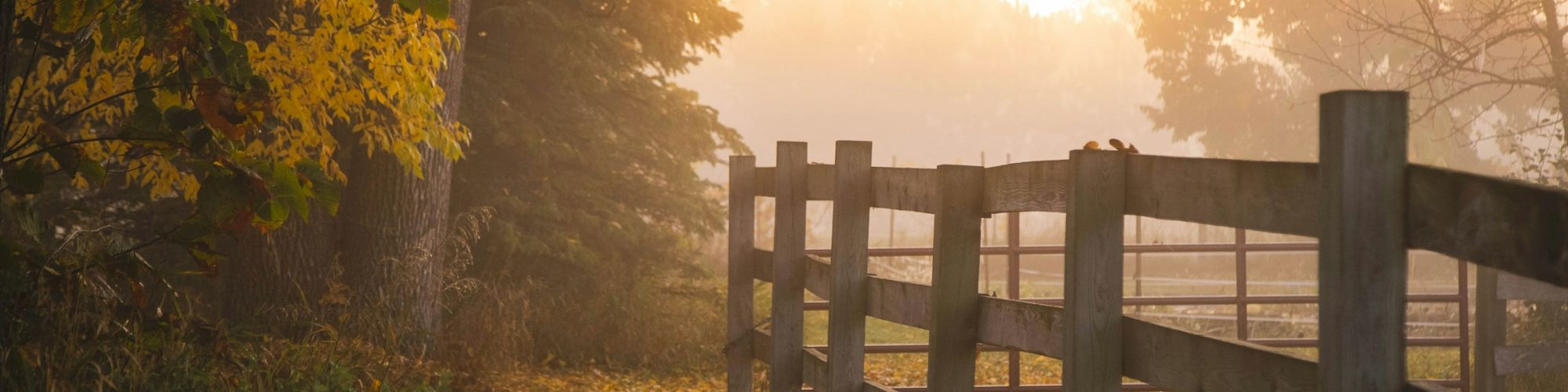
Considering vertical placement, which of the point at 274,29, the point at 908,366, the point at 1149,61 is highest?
the point at 1149,61

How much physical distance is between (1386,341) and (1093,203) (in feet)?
3.63

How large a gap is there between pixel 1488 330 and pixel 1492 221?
6602 mm

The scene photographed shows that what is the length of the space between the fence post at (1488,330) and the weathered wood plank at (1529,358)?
43mm

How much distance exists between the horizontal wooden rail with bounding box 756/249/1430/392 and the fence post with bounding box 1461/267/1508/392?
4.96 m

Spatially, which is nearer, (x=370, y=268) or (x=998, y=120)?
(x=370, y=268)

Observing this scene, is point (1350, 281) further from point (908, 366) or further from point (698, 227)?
point (698, 227)

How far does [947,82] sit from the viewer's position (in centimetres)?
11762

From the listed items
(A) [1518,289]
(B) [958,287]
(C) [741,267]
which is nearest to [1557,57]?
(A) [1518,289]

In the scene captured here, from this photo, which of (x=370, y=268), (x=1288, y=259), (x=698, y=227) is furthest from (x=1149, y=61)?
(x=370, y=268)

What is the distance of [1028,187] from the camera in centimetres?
407

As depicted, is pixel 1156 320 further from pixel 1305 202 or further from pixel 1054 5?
pixel 1054 5

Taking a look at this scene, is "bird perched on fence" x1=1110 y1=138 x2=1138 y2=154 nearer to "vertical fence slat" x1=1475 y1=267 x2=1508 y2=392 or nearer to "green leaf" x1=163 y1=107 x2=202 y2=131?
"green leaf" x1=163 y1=107 x2=202 y2=131

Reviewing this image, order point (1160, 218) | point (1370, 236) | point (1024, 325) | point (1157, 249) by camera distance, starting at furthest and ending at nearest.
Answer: point (1157, 249), point (1024, 325), point (1160, 218), point (1370, 236)

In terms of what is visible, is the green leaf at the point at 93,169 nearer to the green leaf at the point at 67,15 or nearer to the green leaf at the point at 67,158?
the green leaf at the point at 67,158
